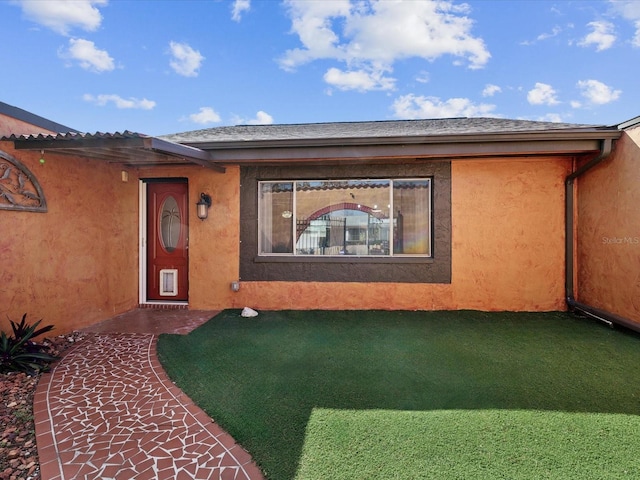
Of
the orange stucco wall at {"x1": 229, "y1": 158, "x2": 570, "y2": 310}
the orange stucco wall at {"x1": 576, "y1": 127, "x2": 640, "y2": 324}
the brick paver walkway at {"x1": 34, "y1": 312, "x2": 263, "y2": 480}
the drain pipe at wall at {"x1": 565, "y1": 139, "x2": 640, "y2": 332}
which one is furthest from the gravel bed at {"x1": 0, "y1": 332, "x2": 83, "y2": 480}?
the drain pipe at wall at {"x1": 565, "y1": 139, "x2": 640, "y2": 332}

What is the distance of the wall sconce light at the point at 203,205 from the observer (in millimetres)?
6203

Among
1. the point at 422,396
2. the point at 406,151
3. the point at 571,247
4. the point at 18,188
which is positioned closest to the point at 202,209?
the point at 18,188

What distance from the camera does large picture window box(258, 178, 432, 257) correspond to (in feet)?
20.4

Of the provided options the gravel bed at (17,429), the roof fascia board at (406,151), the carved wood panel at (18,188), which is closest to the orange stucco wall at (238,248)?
the carved wood panel at (18,188)

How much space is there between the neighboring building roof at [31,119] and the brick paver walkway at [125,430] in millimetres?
3472

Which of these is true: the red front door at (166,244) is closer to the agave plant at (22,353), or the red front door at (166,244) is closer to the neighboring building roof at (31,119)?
the neighboring building roof at (31,119)

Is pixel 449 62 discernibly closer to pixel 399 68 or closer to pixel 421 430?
pixel 399 68

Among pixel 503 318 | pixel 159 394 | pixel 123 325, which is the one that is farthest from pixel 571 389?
pixel 123 325

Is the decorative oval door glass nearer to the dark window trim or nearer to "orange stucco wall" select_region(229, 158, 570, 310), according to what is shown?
the dark window trim

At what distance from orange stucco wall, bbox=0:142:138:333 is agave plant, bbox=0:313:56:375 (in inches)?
13.3

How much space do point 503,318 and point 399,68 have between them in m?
11.2

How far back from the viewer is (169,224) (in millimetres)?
6629

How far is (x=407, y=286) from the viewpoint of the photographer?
240 inches

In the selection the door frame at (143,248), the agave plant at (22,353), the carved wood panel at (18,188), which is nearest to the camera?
the agave plant at (22,353)
